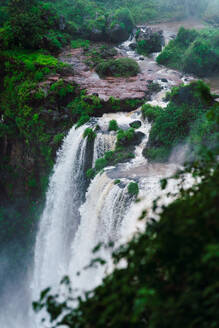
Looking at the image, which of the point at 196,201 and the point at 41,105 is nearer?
the point at 196,201

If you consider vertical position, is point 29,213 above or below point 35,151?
below

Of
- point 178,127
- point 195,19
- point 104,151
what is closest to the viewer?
point 178,127

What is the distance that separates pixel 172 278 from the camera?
234cm

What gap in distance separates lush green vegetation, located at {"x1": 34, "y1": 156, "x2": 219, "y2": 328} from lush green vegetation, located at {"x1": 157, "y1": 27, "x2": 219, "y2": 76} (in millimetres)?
15854

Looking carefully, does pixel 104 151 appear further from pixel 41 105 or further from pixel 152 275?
pixel 152 275

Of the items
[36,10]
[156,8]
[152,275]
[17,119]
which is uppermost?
[156,8]

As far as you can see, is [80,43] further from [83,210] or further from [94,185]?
[83,210]

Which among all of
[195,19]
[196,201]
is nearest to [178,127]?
[196,201]

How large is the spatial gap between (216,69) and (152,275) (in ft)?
55.0

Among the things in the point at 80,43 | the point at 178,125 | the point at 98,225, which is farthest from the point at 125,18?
the point at 98,225

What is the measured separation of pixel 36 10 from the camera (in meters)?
20.4

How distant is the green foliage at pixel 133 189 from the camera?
780 centimetres

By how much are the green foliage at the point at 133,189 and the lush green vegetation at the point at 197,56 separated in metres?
11.6

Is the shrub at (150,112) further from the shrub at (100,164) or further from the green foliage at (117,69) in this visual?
the green foliage at (117,69)
